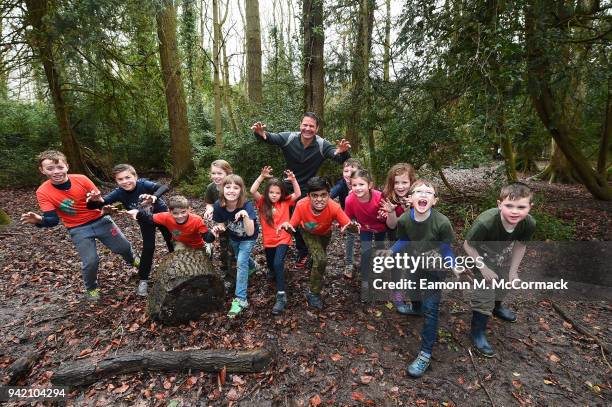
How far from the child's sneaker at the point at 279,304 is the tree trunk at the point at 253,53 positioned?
7420mm

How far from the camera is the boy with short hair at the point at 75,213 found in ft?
11.8

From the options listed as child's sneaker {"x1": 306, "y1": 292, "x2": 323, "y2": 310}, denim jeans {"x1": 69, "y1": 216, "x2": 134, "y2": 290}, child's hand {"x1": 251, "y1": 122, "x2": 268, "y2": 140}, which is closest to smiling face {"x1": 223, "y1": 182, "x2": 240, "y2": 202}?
child's hand {"x1": 251, "y1": 122, "x2": 268, "y2": 140}

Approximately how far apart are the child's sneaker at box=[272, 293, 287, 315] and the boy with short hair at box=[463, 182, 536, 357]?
2.04 metres

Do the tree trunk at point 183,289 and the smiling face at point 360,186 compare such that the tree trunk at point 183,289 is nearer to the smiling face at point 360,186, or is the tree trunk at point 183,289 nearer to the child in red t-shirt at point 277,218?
the child in red t-shirt at point 277,218

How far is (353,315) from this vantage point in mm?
3816

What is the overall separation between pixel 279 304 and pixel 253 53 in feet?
28.8

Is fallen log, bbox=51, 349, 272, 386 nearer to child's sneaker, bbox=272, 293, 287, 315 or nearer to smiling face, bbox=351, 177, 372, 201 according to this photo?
child's sneaker, bbox=272, 293, 287, 315

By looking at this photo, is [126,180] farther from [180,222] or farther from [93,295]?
[93,295]


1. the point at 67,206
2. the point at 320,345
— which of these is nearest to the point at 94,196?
the point at 67,206

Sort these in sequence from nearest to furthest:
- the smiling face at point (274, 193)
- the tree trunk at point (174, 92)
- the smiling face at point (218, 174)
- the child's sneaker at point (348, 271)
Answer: the smiling face at point (274, 193), the smiling face at point (218, 174), the child's sneaker at point (348, 271), the tree trunk at point (174, 92)

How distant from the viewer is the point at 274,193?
12.5ft

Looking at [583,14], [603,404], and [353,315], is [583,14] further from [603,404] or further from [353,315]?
[353,315]

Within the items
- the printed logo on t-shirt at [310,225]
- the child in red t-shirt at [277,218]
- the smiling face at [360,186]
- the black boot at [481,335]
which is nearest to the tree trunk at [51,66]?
the child in red t-shirt at [277,218]

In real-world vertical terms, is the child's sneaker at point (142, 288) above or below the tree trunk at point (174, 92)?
below
